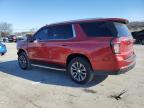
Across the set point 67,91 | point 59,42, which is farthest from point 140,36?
point 67,91

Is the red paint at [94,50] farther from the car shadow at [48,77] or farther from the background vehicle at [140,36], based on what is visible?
the background vehicle at [140,36]

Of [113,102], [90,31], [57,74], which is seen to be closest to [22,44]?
[57,74]

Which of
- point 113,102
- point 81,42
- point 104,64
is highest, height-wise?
point 81,42

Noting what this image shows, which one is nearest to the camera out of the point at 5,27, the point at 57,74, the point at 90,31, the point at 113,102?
the point at 113,102

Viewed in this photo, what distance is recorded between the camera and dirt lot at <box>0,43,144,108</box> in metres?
5.04

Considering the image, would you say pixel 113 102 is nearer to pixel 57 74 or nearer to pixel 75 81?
pixel 75 81

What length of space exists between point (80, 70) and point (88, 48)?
2.56ft

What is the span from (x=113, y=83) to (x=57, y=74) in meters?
2.43

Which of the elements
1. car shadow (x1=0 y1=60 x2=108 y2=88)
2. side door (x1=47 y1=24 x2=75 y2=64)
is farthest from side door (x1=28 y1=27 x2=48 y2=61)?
car shadow (x1=0 y1=60 x2=108 y2=88)

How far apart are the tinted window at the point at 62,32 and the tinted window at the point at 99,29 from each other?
0.58 meters

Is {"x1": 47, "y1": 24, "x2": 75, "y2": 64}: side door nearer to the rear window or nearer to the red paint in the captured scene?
the red paint

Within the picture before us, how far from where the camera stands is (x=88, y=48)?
20.4 feet

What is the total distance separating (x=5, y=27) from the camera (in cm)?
8706

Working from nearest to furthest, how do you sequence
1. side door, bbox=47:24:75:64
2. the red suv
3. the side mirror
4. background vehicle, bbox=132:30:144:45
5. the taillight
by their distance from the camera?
the taillight
the red suv
side door, bbox=47:24:75:64
the side mirror
background vehicle, bbox=132:30:144:45
